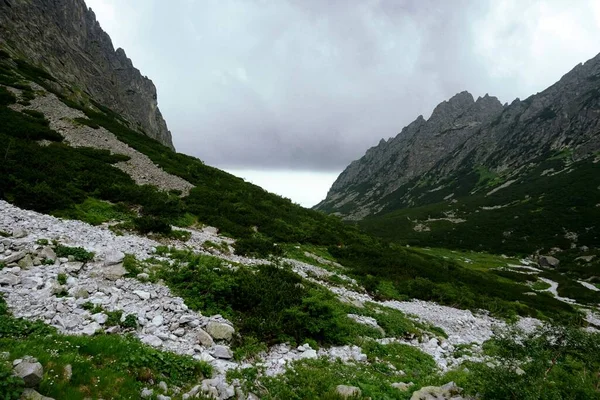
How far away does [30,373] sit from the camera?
18.8 feet

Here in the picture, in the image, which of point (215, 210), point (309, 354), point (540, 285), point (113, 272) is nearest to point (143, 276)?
point (113, 272)

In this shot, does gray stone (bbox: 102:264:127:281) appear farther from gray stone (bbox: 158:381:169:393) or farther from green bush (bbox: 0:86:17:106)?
green bush (bbox: 0:86:17:106)

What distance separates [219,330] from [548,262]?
84599 mm

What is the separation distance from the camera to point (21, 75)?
48156 mm

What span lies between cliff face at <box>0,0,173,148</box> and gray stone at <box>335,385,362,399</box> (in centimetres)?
8347

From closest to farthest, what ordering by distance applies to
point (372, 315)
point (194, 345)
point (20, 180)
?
point (194, 345) → point (372, 315) → point (20, 180)

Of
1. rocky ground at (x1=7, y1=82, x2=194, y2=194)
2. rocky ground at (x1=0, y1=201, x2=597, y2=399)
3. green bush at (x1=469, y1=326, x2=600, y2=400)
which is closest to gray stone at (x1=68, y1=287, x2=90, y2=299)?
rocky ground at (x1=0, y1=201, x2=597, y2=399)

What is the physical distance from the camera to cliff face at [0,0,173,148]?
72375 mm

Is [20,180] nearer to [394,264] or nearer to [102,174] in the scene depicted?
[102,174]

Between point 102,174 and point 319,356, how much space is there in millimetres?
25191

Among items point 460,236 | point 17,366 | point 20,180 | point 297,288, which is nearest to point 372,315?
point 297,288

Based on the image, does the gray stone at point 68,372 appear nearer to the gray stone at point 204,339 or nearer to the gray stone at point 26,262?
the gray stone at point 204,339

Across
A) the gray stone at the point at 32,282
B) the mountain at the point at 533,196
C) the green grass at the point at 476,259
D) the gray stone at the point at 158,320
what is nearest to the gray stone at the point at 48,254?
the gray stone at the point at 32,282

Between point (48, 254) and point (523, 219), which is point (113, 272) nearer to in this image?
point (48, 254)
